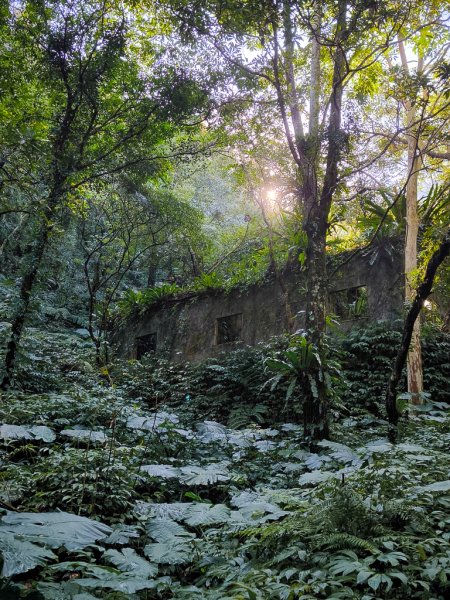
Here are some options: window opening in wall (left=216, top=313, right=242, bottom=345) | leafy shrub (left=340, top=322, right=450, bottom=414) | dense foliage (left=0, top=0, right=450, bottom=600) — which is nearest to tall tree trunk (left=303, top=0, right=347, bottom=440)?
dense foliage (left=0, top=0, right=450, bottom=600)

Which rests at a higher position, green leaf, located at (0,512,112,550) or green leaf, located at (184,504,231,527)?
green leaf, located at (0,512,112,550)

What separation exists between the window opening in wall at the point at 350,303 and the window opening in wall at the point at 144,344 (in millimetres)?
5612

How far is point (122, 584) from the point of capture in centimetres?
176

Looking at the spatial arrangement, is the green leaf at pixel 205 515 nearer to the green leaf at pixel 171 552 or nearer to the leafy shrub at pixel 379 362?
the green leaf at pixel 171 552

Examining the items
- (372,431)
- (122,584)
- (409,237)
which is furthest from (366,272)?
(122,584)

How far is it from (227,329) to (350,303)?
339 cm

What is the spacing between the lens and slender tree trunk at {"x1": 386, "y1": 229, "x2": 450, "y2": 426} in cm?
454

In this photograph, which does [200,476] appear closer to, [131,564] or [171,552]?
[171,552]

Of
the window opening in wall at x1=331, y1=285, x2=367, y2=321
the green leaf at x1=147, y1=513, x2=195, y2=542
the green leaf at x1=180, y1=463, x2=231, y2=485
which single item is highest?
the window opening in wall at x1=331, y1=285, x2=367, y2=321

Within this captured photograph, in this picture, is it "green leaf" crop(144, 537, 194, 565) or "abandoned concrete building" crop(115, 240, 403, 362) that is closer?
"green leaf" crop(144, 537, 194, 565)

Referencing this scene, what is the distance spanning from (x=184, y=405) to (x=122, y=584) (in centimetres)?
763

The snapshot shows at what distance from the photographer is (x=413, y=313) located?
476cm

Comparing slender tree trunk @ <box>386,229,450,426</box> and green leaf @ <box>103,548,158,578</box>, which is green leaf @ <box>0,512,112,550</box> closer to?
Result: green leaf @ <box>103,548,158,578</box>

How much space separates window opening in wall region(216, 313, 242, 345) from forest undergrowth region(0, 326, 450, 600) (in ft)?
17.7
